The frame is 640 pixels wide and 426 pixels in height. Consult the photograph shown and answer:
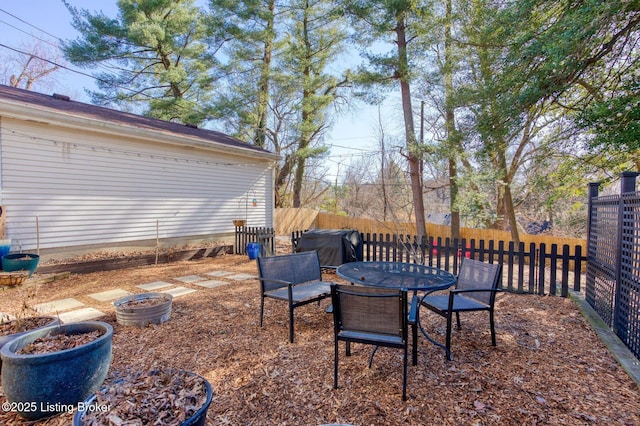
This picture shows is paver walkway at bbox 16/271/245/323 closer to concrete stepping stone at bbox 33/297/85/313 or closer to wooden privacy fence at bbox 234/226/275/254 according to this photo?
concrete stepping stone at bbox 33/297/85/313

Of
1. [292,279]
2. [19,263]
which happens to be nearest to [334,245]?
[292,279]

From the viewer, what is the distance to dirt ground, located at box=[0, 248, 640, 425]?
1.91 metres

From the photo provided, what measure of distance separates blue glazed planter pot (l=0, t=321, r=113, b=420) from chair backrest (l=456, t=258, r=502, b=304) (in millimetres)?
3165

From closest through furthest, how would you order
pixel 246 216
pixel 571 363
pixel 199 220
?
1. pixel 571 363
2. pixel 199 220
3. pixel 246 216

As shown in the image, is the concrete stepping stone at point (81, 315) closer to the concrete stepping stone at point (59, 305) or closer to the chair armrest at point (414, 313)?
the concrete stepping stone at point (59, 305)

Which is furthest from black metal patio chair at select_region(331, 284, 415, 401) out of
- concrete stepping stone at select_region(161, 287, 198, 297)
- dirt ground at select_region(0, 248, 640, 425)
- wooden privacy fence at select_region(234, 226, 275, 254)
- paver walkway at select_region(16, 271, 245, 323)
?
wooden privacy fence at select_region(234, 226, 275, 254)

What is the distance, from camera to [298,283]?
365 centimetres

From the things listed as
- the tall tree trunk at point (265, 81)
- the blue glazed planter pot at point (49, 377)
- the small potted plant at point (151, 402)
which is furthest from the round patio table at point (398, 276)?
the tall tree trunk at point (265, 81)

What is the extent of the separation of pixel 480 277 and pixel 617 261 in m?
1.32

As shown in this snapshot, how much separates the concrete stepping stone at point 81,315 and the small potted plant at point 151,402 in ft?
8.37

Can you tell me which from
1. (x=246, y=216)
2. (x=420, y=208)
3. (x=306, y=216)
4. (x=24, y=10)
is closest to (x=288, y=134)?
(x=306, y=216)

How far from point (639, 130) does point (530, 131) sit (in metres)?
4.36

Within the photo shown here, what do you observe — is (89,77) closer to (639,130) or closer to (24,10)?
(24,10)

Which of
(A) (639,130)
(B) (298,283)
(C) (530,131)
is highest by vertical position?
(C) (530,131)
